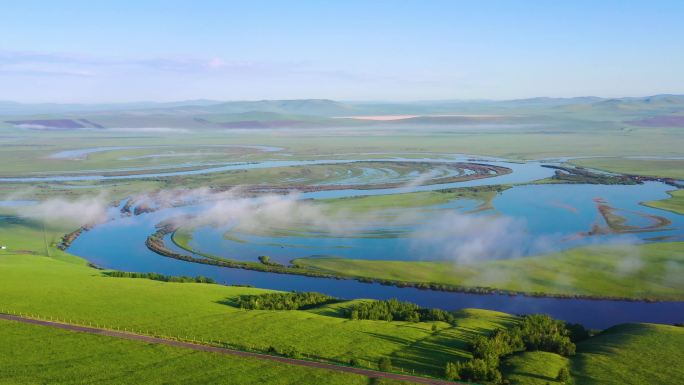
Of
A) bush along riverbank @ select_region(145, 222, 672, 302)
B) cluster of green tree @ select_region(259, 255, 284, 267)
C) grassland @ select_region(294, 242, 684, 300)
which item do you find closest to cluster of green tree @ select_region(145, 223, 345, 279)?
bush along riverbank @ select_region(145, 222, 672, 302)

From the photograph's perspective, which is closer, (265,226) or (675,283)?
(675,283)

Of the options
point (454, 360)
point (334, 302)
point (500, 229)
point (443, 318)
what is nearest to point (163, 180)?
point (500, 229)

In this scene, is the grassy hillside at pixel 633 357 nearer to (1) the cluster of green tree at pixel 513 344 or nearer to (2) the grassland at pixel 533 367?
(2) the grassland at pixel 533 367

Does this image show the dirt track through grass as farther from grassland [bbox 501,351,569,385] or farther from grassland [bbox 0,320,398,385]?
grassland [bbox 501,351,569,385]

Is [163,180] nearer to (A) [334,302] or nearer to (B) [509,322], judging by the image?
(A) [334,302]

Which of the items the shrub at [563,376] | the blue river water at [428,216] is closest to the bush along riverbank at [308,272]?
the blue river water at [428,216]

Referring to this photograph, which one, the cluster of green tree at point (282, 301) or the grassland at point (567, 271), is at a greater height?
the cluster of green tree at point (282, 301)
